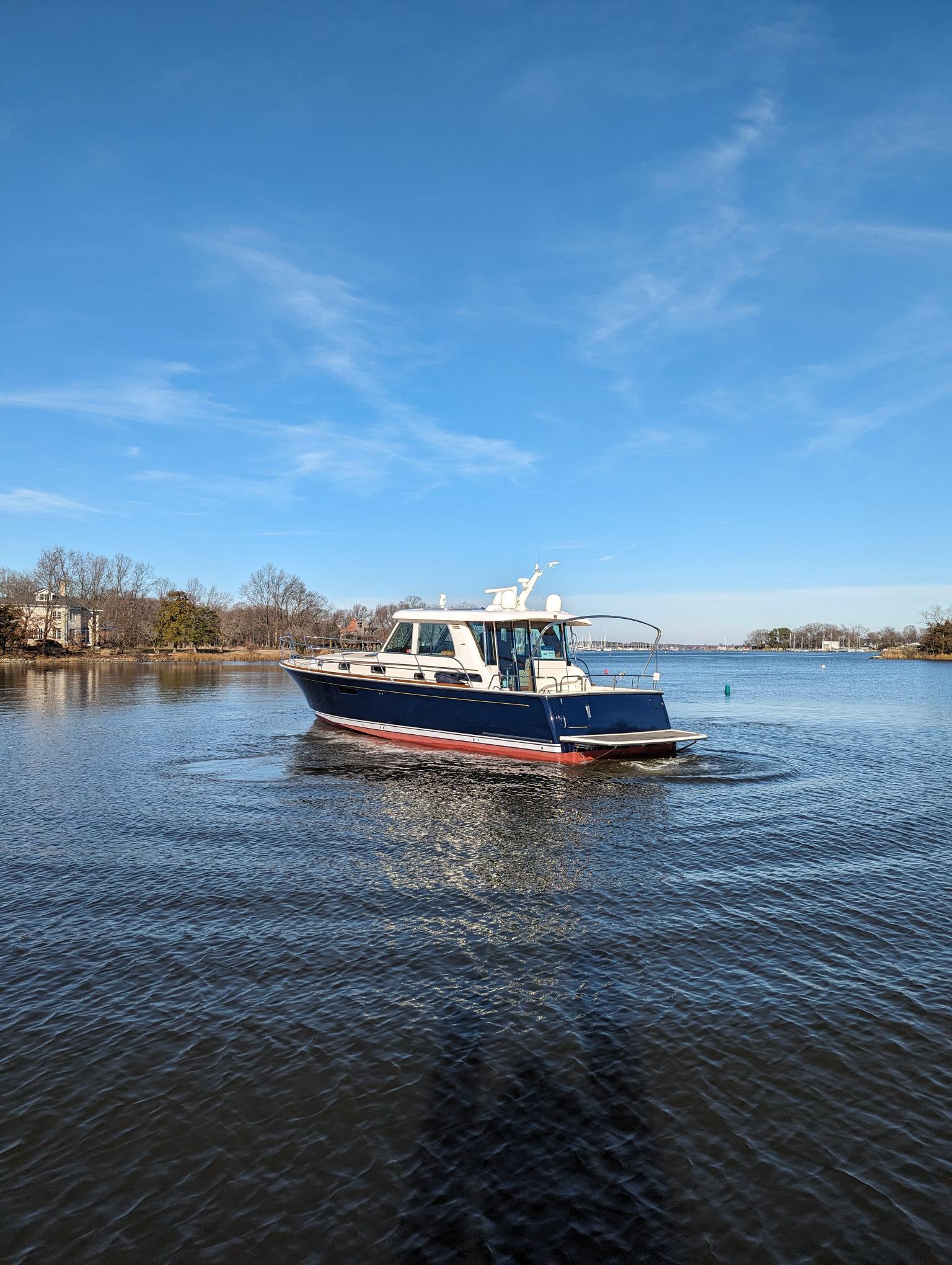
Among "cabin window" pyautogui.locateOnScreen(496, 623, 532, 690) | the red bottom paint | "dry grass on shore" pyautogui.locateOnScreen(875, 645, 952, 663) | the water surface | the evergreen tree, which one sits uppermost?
the evergreen tree

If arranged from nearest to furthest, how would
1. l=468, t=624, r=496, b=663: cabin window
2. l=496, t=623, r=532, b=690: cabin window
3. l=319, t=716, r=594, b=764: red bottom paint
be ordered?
l=319, t=716, r=594, b=764: red bottom paint < l=496, t=623, r=532, b=690: cabin window < l=468, t=624, r=496, b=663: cabin window

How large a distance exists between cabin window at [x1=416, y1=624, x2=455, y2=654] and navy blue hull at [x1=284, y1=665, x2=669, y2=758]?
1.17 metres

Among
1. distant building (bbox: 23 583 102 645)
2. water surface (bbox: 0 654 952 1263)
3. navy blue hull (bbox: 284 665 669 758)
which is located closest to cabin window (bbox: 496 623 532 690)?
navy blue hull (bbox: 284 665 669 758)

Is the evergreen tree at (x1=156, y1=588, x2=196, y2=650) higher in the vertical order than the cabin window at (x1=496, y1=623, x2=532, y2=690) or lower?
higher

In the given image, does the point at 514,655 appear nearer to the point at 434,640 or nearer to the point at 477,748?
the point at 434,640

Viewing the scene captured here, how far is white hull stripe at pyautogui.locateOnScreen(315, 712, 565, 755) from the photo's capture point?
19.3 meters

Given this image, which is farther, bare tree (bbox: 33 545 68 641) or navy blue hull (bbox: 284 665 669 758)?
bare tree (bbox: 33 545 68 641)

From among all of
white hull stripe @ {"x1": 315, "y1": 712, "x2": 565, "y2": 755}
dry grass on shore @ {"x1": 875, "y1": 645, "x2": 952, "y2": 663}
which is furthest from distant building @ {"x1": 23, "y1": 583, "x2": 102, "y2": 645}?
dry grass on shore @ {"x1": 875, "y1": 645, "x2": 952, "y2": 663}

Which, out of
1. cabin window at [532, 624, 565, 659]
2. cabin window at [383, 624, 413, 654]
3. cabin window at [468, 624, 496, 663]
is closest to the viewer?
cabin window at [468, 624, 496, 663]

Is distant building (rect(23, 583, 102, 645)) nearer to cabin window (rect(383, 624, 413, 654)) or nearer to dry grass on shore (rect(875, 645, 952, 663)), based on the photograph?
cabin window (rect(383, 624, 413, 654))

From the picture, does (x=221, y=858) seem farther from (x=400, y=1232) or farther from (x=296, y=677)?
(x=296, y=677)

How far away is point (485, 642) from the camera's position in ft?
68.1

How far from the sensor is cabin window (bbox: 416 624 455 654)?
838 inches

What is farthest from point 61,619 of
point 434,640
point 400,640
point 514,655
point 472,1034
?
point 472,1034
